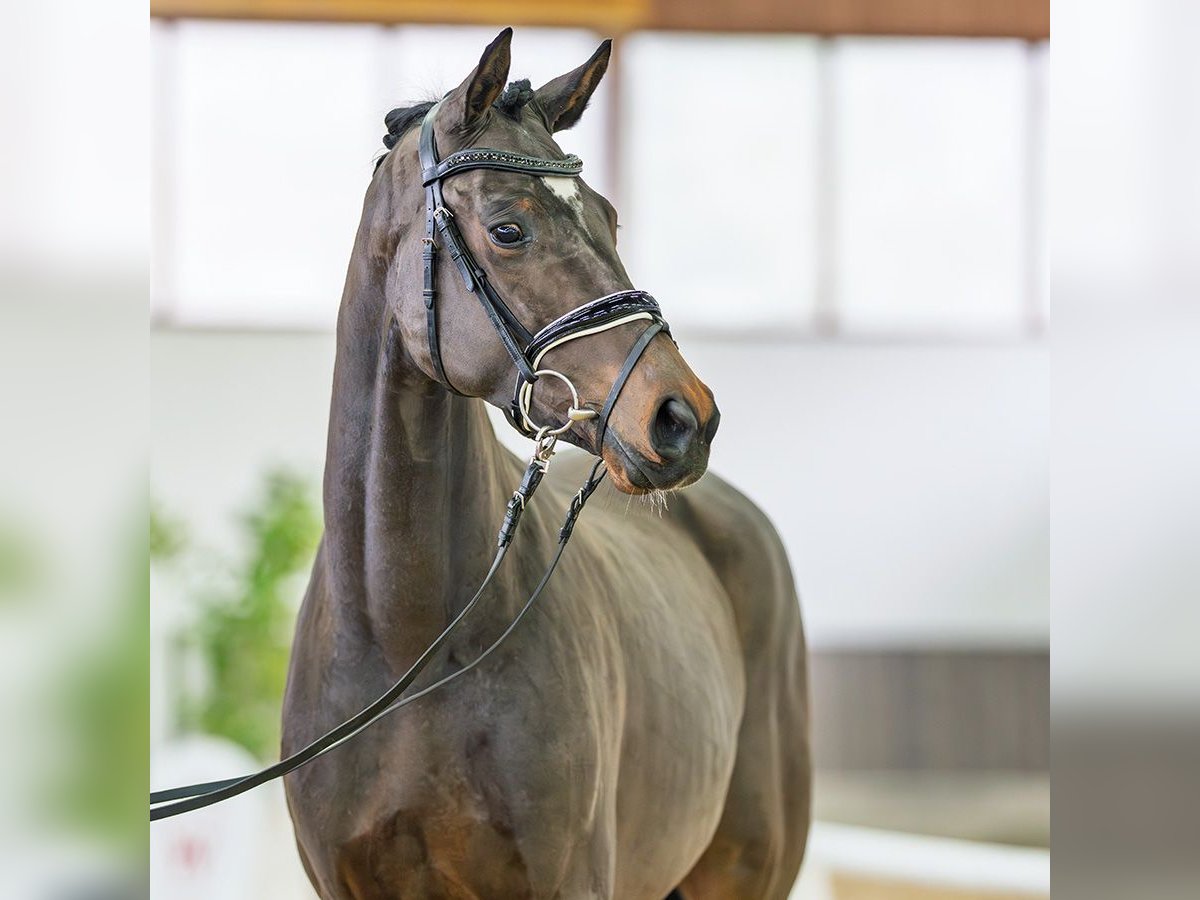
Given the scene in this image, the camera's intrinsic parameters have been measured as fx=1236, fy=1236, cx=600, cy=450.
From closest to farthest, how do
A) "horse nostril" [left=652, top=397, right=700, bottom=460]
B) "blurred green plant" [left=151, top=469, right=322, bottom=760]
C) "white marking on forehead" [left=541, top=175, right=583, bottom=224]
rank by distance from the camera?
"horse nostril" [left=652, top=397, right=700, bottom=460] → "white marking on forehead" [left=541, top=175, right=583, bottom=224] → "blurred green plant" [left=151, top=469, right=322, bottom=760]

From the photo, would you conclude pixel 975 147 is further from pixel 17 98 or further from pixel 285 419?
pixel 17 98

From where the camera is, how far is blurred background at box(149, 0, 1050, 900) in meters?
5.25

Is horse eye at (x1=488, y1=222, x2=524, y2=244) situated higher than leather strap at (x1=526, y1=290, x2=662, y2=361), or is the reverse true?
horse eye at (x1=488, y1=222, x2=524, y2=244)

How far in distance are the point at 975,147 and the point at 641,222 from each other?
1609 mm

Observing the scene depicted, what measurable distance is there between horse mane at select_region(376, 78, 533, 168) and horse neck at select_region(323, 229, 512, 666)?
15 centimetres

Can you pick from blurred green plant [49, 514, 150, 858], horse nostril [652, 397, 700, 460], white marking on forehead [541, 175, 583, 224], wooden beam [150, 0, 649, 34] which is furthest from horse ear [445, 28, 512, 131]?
wooden beam [150, 0, 649, 34]

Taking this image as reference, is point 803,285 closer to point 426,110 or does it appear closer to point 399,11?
point 399,11

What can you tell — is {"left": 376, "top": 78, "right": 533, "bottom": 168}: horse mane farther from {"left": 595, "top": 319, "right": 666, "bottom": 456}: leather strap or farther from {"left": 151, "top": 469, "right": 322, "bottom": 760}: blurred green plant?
{"left": 151, "top": 469, "right": 322, "bottom": 760}: blurred green plant

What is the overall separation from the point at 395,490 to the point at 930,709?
183 inches

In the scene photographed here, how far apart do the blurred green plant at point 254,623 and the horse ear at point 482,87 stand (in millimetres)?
3716

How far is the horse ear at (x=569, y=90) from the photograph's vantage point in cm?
144

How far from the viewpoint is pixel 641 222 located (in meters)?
5.46

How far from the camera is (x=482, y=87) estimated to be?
128 centimetres

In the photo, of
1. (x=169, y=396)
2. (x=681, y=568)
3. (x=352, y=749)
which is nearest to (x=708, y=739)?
(x=681, y=568)
